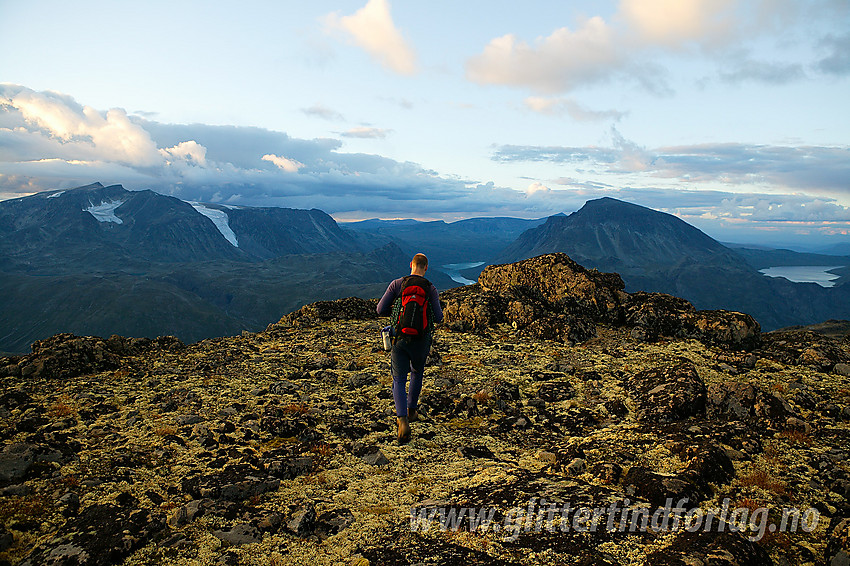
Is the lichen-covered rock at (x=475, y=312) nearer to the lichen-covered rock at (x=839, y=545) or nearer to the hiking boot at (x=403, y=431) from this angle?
the hiking boot at (x=403, y=431)

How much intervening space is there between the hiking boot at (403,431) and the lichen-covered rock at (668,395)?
6.88 meters

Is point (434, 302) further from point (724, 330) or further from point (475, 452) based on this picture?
Result: point (724, 330)

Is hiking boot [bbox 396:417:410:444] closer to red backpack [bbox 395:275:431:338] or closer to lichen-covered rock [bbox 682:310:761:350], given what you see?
red backpack [bbox 395:275:431:338]

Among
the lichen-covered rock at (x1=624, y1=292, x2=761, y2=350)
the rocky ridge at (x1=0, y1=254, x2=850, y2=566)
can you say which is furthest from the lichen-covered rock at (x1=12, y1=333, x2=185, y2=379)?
the lichen-covered rock at (x1=624, y1=292, x2=761, y2=350)

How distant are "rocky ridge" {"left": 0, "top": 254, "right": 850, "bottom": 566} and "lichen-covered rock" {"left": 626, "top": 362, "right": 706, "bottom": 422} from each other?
8cm

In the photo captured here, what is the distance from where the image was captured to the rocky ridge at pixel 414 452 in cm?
701

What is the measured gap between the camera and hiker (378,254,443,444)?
1162cm

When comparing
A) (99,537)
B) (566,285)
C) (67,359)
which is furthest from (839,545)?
(67,359)

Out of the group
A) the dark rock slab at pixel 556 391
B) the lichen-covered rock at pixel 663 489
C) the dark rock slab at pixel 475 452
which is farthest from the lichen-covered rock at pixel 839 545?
the dark rock slab at pixel 556 391

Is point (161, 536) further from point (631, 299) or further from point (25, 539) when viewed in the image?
point (631, 299)

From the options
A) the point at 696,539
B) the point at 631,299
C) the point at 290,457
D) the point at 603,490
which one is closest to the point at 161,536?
the point at 290,457

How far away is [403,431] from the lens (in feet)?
38.3

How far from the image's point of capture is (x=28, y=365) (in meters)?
16.5

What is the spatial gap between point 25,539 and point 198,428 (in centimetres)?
479
